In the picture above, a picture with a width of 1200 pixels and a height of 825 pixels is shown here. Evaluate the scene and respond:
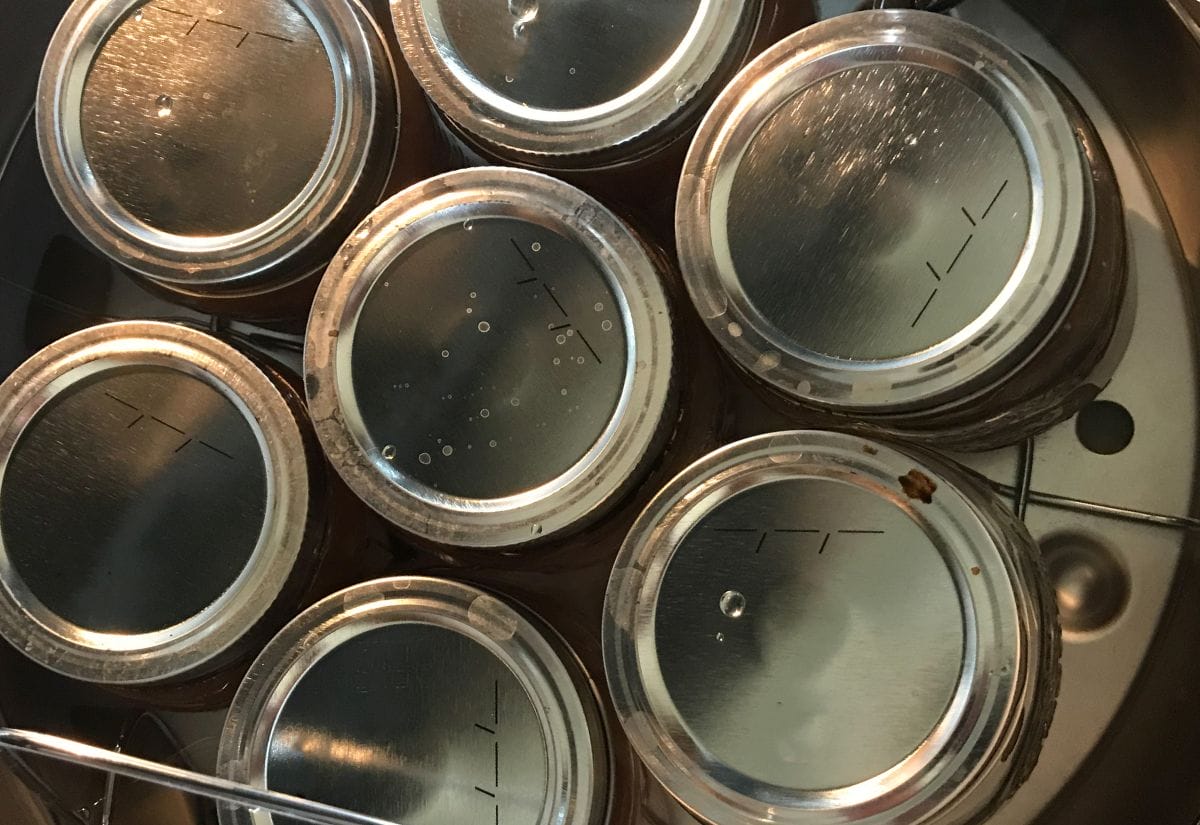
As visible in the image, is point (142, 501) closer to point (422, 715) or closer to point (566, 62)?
point (422, 715)

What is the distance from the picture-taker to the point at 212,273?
770mm

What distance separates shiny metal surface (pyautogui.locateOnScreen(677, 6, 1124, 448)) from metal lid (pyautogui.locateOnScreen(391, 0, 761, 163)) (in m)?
0.04

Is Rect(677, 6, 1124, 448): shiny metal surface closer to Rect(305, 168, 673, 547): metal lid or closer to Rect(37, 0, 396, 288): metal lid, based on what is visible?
Rect(305, 168, 673, 547): metal lid

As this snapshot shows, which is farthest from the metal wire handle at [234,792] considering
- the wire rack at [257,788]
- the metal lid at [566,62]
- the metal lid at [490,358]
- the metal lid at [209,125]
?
the metal lid at [566,62]

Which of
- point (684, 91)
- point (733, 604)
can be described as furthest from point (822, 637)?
point (684, 91)

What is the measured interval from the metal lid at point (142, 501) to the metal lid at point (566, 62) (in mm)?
279

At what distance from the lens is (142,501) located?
2.55 feet

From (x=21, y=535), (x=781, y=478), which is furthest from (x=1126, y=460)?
(x=21, y=535)

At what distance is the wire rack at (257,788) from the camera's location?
0.70 meters

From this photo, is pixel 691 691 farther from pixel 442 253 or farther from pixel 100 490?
pixel 100 490

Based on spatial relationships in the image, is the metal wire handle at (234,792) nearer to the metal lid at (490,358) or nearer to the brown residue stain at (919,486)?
the metal lid at (490,358)

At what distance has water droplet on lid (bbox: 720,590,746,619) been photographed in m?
0.68

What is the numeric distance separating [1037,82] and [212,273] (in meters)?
0.62

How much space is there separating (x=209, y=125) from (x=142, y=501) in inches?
11.9
